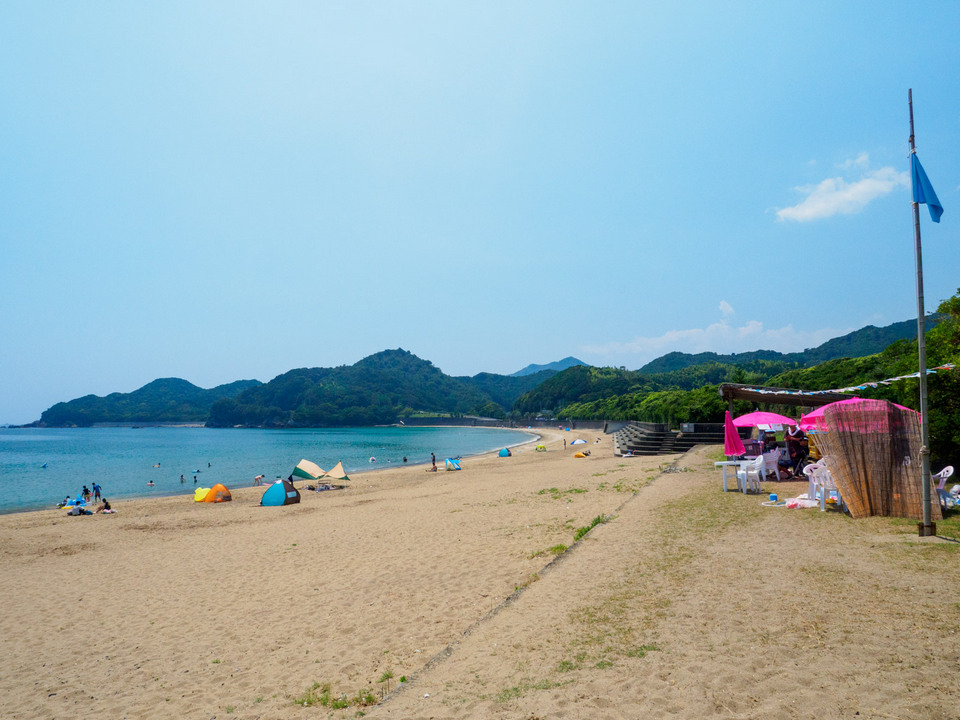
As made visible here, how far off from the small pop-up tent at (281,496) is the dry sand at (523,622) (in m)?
9.44

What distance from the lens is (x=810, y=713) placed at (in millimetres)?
3660

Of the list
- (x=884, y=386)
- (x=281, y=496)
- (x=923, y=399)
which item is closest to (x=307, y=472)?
(x=281, y=496)

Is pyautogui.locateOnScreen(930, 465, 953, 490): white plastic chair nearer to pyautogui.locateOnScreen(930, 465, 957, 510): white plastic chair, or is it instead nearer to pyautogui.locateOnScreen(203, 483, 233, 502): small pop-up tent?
pyautogui.locateOnScreen(930, 465, 957, 510): white plastic chair

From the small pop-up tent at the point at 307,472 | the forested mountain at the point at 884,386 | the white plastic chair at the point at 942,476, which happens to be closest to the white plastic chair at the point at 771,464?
the forested mountain at the point at 884,386

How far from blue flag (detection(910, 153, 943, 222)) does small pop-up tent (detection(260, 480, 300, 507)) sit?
864 inches

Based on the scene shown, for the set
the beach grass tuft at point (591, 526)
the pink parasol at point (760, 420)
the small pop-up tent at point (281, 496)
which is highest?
the pink parasol at point (760, 420)

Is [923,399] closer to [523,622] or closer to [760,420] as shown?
[523,622]

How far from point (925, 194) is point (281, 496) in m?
22.2

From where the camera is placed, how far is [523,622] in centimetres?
575

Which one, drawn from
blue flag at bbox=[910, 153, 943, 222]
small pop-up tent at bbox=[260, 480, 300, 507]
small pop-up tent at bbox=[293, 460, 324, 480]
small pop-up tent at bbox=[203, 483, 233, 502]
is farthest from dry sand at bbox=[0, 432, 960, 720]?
small pop-up tent at bbox=[293, 460, 324, 480]

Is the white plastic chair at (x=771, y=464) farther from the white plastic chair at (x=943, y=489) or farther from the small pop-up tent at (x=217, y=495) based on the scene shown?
the small pop-up tent at (x=217, y=495)

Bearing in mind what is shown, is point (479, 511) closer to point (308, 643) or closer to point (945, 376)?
point (308, 643)

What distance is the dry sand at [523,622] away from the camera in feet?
13.6

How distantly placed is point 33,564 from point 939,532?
18.5 meters
